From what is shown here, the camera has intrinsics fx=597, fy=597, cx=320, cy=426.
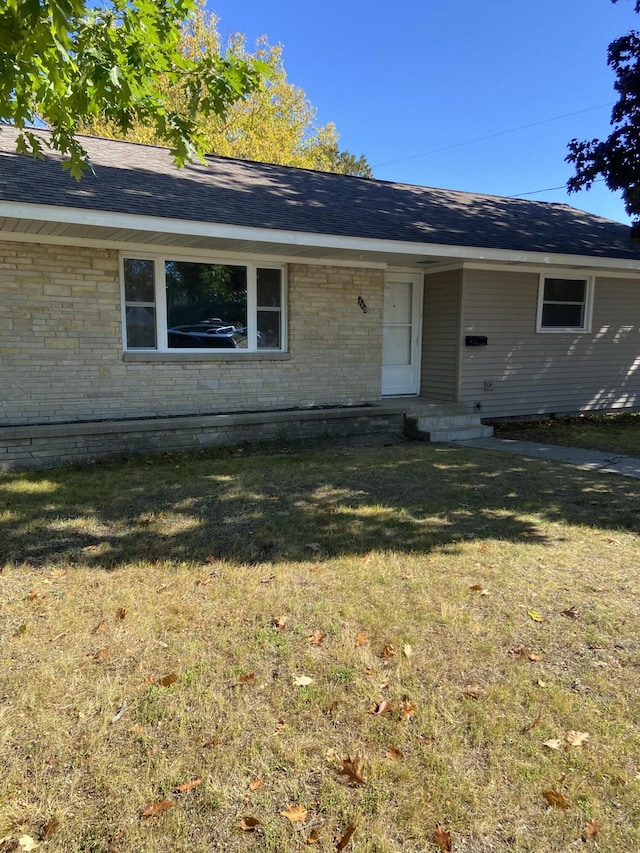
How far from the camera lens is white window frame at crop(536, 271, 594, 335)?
1127 centimetres

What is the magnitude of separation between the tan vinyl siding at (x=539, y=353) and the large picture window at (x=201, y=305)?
3608 mm

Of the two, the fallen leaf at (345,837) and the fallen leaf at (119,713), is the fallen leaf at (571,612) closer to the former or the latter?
the fallen leaf at (345,837)

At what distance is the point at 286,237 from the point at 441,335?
13.4ft

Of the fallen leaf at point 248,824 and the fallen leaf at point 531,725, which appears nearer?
the fallen leaf at point 248,824

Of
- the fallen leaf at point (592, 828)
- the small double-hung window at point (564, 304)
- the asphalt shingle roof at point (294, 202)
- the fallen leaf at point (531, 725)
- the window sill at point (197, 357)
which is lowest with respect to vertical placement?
the fallen leaf at point (592, 828)

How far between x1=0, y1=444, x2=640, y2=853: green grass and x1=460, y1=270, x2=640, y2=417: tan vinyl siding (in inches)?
224

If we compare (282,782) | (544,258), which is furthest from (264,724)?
(544,258)

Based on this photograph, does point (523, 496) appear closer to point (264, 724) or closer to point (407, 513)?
point (407, 513)

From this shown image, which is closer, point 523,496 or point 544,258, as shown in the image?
point 523,496

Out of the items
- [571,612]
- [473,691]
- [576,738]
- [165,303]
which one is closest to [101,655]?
[473,691]

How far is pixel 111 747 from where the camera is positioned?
2.46 m

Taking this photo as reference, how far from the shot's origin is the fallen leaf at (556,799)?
2.18 meters

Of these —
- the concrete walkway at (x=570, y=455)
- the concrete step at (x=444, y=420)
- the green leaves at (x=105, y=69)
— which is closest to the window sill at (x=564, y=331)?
the concrete step at (x=444, y=420)

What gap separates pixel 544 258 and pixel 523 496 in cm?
546
